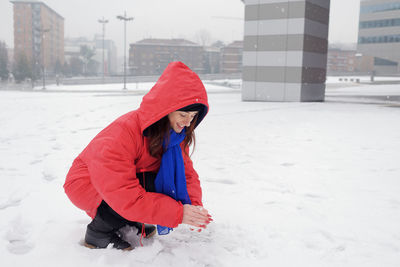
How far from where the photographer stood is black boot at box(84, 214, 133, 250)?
222 centimetres

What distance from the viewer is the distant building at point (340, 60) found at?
10881 cm

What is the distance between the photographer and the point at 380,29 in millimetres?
49344

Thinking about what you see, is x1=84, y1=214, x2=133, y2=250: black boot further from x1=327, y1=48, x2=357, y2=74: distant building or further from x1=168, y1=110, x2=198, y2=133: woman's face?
x1=327, y1=48, x2=357, y2=74: distant building

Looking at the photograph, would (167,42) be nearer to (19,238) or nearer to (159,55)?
(159,55)

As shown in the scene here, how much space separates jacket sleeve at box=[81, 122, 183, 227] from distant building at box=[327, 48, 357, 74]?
4593 inches

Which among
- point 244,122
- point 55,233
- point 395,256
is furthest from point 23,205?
point 244,122

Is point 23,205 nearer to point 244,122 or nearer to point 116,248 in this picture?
point 116,248

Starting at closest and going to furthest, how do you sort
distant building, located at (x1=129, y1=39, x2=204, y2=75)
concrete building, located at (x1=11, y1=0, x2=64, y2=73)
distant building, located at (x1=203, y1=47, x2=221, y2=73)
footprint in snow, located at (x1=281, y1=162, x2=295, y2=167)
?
footprint in snow, located at (x1=281, y1=162, x2=295, y2=167), concrete building, located at (x1=11, y1=0, x2=64, y2=73), distant building, located at (x1=129, y1=39, x2=204, y2=75), distant building, located at (x1=203, y1=47, x2=221, y2=73)

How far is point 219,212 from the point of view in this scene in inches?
121

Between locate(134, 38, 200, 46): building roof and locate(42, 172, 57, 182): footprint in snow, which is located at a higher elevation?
locate(134, 38, 200, 46): building roof

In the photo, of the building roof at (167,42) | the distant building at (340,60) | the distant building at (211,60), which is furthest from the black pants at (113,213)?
the distant building at (340,60)

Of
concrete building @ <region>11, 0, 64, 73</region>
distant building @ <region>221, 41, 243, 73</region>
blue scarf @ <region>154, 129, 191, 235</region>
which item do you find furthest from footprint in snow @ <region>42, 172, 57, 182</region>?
distant building @ <region>221, 41, 243, 73</region>

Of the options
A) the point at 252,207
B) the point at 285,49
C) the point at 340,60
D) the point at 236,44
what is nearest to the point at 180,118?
the point at 252,207

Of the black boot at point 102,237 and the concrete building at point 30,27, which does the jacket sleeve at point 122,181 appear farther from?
the concrete building at point 30,27
